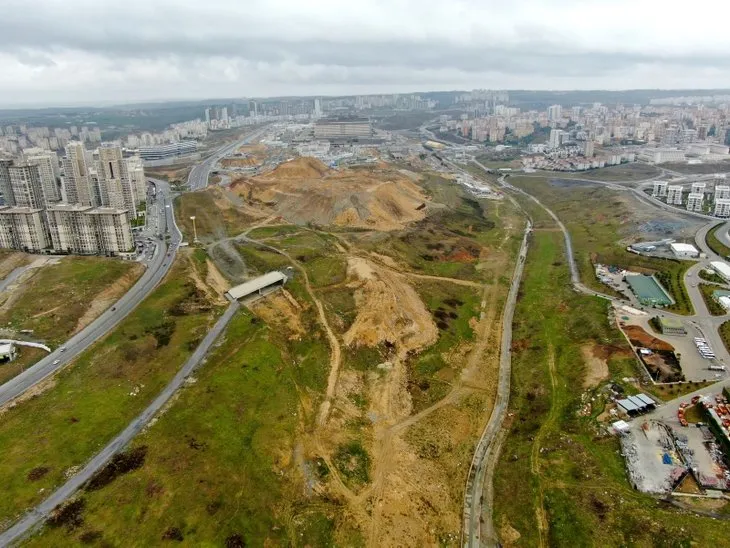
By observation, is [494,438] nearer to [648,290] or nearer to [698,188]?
[648,290]

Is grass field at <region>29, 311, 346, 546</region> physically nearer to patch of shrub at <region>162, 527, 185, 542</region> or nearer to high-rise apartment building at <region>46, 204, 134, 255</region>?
patch of shrub at <region>162, 527, 185, 542</region>

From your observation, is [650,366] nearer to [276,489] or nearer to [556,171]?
[276,489]

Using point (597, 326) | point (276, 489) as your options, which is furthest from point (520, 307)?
point (276, 489)

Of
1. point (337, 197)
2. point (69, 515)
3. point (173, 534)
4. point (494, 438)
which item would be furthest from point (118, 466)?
point (337, 197)

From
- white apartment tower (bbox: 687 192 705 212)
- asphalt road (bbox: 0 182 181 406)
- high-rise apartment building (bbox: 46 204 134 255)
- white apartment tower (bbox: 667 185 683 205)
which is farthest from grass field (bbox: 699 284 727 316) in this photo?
high-rise apartment building (bbox: 46 204 134 255)

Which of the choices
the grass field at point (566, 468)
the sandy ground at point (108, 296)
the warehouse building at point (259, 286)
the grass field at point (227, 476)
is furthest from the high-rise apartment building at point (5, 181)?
the grass field at point (566, 468)

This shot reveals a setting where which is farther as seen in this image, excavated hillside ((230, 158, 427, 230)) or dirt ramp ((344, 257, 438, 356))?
excavated hillside ((230, 158, 427, 230))
